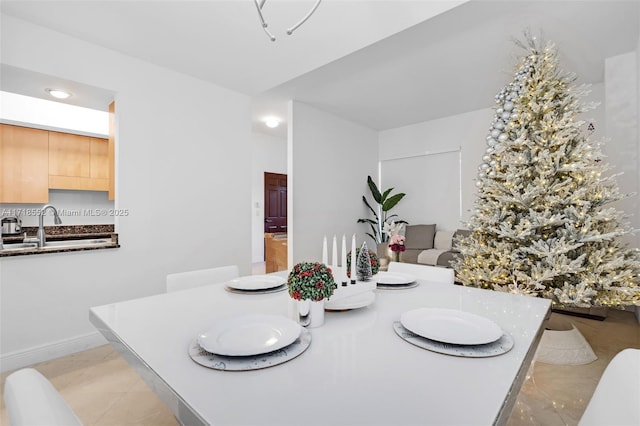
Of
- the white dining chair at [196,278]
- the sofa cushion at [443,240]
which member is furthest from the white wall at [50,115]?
the sofa cushion at [443,240]

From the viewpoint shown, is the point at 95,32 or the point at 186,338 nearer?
the point at 186,338

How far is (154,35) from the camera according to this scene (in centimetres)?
249

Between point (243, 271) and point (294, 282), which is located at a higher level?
point (294, 282)

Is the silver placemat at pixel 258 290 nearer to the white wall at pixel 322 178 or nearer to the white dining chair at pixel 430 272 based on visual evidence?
the white dining chair at pixel 430 272

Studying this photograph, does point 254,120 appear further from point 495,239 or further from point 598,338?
point 598,338

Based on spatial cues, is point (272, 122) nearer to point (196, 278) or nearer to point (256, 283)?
point (196, 278)

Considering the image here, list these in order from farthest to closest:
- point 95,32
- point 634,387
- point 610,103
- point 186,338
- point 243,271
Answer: point 243,271 → point 610,103 → point 95,32 → point 186,338 → point 634,387

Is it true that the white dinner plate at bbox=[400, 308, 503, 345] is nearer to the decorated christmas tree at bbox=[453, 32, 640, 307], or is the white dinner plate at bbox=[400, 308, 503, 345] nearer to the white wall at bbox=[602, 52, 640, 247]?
the decorated christmas tree at bbox=[453, 32, 640, 307]

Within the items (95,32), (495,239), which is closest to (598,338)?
(495,239)

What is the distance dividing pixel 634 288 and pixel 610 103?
7.24 feet

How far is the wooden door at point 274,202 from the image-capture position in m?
6.52

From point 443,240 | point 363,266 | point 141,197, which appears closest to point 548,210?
point 363,266

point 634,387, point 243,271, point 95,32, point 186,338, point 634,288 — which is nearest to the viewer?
point 634,387

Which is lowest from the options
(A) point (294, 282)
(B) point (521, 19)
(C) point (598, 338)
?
(C) point (598, 338)
